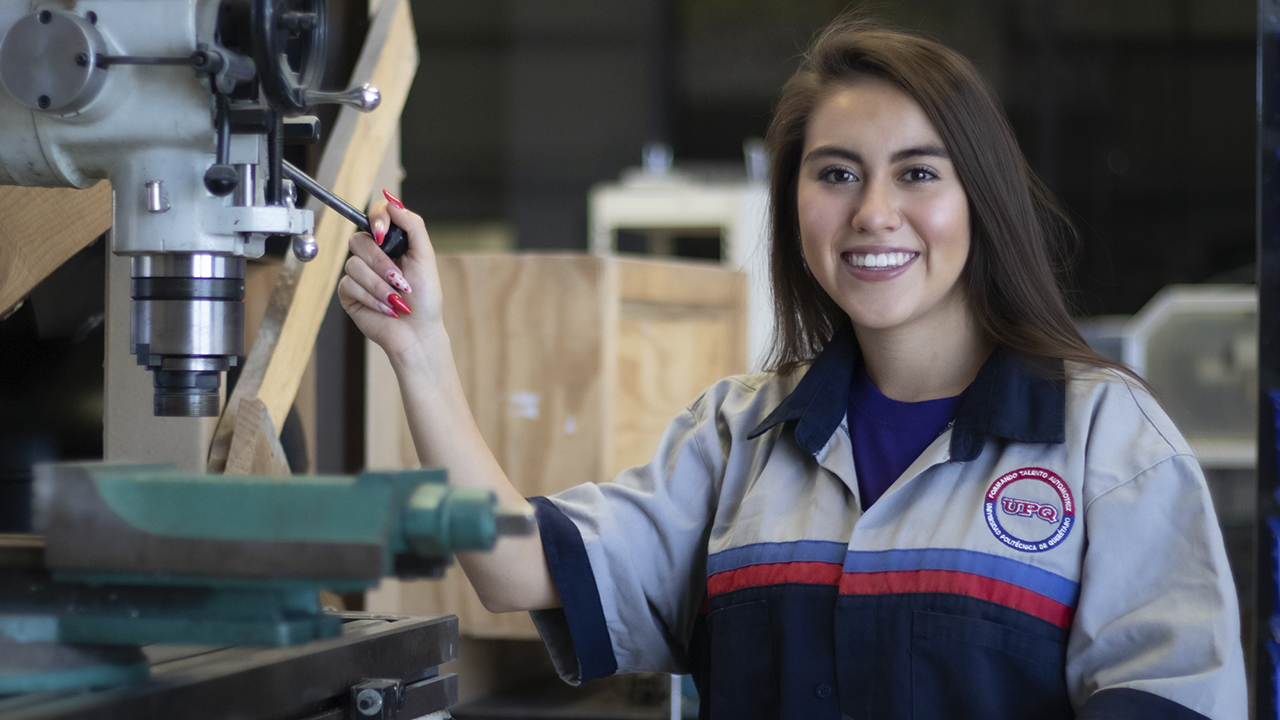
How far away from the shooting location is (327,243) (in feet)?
4.60

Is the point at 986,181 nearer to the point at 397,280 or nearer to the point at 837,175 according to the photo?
the point at 837,175

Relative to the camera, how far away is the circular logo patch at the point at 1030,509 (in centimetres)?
116

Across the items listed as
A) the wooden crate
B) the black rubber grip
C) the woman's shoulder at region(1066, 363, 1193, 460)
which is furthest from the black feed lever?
the woman's shoulder at region(1066, 363, 1193, 460)

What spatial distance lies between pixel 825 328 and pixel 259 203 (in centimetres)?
83

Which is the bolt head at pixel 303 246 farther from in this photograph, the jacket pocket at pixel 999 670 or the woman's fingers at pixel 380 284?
the jacket pocket at pixel 999 670

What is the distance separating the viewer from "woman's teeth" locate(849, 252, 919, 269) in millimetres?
1275

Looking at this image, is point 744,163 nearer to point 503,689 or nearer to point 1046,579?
point 503,689

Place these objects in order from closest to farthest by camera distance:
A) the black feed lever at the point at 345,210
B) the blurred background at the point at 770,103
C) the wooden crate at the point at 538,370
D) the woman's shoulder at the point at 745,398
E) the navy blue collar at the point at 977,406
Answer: the black feed lever at the point at 345,210 < the navy blue collar at the point at 977,406 < the woman's shoulder at the point at 745,398 < the wooden crate at the point at 538,370 < the blurred background at the point at 770,103

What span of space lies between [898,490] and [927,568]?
9 cm

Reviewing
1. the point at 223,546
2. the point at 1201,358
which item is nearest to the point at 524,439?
the point at 223,546

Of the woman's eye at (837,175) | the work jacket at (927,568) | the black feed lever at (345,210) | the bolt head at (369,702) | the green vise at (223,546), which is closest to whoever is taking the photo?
the green vise at (223,546)

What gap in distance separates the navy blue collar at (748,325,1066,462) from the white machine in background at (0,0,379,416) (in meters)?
0.64

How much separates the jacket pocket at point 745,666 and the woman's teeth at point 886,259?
38cm

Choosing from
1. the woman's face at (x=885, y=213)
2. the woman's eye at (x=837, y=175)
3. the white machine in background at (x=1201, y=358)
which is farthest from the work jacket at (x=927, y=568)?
the white machine in background at (x=1201, y=358)
